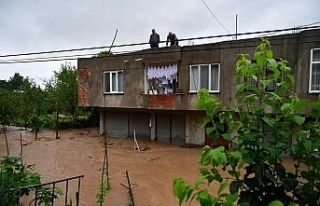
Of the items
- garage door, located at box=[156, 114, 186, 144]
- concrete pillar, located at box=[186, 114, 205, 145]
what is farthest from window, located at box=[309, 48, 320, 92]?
garage door, located at box=[156, 114, 186, 144]

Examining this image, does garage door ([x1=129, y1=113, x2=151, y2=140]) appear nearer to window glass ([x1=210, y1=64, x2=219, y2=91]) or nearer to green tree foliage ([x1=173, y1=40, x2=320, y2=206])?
window glass ([x1=210, y1=64, x2=219, y2=91])

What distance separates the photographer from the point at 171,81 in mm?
20312

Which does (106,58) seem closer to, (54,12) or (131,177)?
(54,12)

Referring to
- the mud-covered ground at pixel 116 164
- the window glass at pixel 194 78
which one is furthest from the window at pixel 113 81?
the window glass at pixel 194 78

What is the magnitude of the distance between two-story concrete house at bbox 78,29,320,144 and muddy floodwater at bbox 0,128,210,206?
4.38 feet

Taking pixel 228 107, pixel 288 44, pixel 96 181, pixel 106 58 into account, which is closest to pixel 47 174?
pixel 96 181

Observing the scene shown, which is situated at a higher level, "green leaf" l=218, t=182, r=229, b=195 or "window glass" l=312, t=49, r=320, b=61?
"window glass" l=312, t=49, r=320, b=61

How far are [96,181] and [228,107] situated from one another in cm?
1200

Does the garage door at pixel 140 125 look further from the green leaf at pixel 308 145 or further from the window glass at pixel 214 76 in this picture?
the green leaf at pixel 308 145

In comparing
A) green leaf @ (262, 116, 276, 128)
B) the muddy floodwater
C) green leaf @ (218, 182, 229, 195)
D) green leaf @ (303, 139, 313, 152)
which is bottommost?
the muddy floodwater

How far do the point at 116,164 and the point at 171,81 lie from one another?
6575 millimetres

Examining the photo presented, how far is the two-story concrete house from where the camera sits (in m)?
15.1

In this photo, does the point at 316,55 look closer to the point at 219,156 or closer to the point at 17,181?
the point at 17,181

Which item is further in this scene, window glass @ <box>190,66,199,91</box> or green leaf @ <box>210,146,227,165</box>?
window glass @ <box>190,66,199,91</box>
